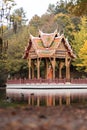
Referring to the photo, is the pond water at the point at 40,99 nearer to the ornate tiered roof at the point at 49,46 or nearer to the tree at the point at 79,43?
the ornate tiered roof at the point at 49,46

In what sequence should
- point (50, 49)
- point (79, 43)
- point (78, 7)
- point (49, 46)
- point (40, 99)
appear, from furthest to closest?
point (79, 43) < point (49, 46) < point (50, 49) < point (40, 99) < point (78, 7)

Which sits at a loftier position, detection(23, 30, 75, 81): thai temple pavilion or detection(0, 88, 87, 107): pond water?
detection(23, 30, 75, 81): thai temple pavilion

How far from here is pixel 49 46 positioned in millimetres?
45125

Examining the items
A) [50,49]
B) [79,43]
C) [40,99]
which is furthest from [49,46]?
[40,99]

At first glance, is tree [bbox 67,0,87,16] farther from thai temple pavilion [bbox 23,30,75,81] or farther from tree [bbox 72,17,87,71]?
tree [bbox 72,17,87,71]

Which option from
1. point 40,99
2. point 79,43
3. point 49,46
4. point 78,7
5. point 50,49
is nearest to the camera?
point 78,7

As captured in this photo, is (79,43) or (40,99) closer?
(40,99)

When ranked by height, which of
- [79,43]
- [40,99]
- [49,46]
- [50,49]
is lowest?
[40,99]

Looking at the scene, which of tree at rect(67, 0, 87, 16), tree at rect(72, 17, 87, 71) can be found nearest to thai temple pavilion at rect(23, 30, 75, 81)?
tree at rect(72, 17, 87, 71)

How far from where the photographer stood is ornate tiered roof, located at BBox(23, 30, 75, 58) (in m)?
44.8

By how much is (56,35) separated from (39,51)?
353cm

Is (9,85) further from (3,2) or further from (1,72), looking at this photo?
(3,2)

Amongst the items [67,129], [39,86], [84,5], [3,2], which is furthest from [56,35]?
[67,129]

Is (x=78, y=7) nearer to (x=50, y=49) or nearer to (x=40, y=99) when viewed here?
(x=40, y=99)
